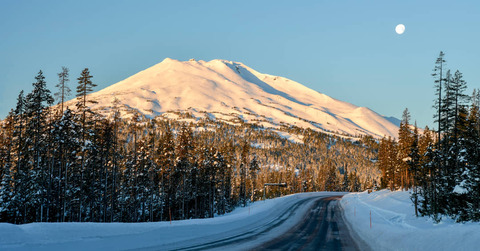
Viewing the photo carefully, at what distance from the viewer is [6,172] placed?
39.0 metres

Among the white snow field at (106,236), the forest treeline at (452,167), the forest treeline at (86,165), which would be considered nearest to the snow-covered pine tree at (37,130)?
the forest treeline at (86,165)

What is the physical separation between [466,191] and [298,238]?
14.9 meters

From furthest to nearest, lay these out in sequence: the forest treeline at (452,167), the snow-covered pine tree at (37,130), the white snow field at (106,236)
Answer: the snow-covered pine tree at (37,130) < the forest treeline at (452,167) < the white snow field at (106,236)

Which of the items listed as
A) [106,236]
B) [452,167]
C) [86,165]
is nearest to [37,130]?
[86,165]

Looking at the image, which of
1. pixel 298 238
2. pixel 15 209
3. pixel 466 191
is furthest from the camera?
pixel 15 209

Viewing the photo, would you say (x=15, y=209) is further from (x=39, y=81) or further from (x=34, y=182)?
(x=39, y=81)

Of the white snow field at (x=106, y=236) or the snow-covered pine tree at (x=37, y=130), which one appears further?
the snow-covered pine tree at (x=37, y=130)

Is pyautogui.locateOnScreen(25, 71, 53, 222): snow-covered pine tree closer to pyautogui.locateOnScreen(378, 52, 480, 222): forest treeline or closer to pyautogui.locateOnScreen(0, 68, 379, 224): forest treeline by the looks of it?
pyautogui.locateOnScreen(0, 68, 379, 224): forest treeline

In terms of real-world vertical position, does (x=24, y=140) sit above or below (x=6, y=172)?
above

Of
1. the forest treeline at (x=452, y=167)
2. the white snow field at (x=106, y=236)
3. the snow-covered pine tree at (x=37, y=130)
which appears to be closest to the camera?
the white snow field at (x=106, y=236)

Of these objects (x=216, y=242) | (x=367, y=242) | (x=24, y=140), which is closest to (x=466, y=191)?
(x=367, y=242)

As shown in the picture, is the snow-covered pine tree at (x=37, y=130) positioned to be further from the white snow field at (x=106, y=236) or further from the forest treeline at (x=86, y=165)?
the white snow field at (x=106, y=236)

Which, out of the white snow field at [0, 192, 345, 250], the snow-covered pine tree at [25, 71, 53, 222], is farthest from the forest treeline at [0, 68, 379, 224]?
the white snow field at [0, 192, 345, 250]

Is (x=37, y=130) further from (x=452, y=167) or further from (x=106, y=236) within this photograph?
(x=452, y=167)
